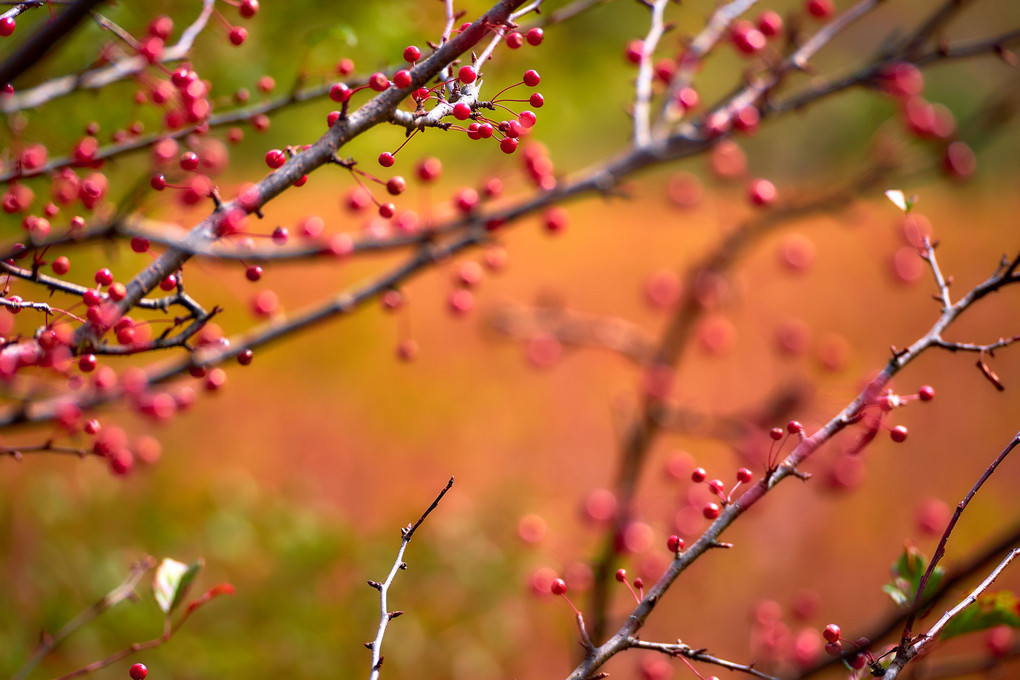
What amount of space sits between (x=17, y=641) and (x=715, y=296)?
4.13 feet

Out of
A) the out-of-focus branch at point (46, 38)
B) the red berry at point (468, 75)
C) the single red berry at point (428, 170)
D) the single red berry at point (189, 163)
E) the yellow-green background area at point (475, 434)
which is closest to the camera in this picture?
the out-of-focus branch at point (46, 38)

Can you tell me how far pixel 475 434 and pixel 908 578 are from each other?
53.0 inches

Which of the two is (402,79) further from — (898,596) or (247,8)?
(898,596)

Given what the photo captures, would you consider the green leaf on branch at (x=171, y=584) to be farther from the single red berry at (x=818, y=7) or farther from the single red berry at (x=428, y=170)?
the single red berry at (x=818, y=7)

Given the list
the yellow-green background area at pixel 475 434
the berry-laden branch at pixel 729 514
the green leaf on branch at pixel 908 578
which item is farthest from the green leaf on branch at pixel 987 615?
the yellow-green background area at pixel 475 434

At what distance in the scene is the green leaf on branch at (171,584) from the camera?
1.74 feet

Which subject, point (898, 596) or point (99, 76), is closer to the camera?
point (898, 596)

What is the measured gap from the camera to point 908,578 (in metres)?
0.50

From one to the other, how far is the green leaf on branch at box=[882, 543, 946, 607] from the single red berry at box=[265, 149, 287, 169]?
19.7 inches

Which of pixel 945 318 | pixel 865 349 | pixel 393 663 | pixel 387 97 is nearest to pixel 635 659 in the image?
pixel 393 663

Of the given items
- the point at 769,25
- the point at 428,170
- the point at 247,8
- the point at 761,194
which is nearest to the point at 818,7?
the point at 769,25

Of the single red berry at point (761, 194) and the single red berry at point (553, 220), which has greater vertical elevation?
the single red berry at point (761, 194)

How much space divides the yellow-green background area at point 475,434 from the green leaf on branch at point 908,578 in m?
0.54

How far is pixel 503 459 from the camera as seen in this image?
1.76 m
